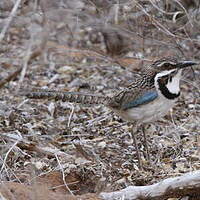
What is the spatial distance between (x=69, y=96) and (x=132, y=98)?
622 mm

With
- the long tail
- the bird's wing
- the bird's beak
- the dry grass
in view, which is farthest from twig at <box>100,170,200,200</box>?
the long tail

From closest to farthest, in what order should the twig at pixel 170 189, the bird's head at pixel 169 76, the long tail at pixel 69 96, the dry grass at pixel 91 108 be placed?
the twig at pixel 170 189 < the dry grass at pixel 91 108 < the bird's head at pixel 169 76 < the long tail at pixel 69 96

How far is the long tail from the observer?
550cm

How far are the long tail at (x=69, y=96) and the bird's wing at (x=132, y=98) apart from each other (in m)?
0.18

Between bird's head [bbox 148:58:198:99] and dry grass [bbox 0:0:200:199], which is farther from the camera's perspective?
bird's head [bbox 148:58:198:99]

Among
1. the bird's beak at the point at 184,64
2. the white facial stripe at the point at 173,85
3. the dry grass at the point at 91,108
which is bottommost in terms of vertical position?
the dry grass at the point at 91,108

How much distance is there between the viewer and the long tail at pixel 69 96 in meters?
5.50

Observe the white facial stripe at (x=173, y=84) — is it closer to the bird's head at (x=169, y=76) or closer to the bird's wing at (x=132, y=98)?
the bird's head at (x=169, y=76)

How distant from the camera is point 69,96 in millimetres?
5652

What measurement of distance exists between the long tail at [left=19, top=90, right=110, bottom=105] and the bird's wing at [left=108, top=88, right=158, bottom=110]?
181 millimetres

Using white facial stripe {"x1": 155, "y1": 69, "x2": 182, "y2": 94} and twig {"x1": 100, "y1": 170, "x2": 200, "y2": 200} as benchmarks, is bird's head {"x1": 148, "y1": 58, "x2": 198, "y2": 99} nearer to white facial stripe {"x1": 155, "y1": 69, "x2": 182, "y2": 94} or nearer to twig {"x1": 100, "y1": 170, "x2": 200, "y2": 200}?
white facial stripe {"x1": 155, "y1": 69, "x2": 182, "y2": 94}

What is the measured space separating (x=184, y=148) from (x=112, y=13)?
82.2 inches

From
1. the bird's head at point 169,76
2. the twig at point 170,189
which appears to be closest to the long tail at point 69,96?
the bird's head at point 169,76

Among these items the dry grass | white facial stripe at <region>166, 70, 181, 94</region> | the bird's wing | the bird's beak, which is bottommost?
the dry grass
